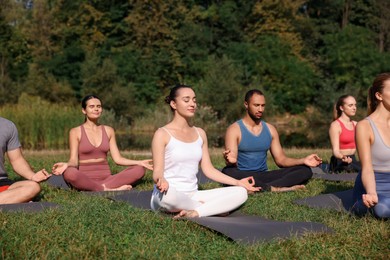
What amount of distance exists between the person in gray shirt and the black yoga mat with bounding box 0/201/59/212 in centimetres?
17

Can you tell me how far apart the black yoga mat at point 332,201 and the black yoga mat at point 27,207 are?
7.72 feet

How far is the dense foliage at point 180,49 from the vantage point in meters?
34.3

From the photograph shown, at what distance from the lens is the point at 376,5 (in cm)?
4131

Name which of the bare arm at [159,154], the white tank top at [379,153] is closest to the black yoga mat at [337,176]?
the white tank top at [379,153]

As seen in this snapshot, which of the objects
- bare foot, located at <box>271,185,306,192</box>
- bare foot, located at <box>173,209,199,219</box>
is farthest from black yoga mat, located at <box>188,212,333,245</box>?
bare foot, located at <box>271,185,306,192</box>

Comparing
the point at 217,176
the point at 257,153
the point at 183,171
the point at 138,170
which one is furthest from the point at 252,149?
the point at 183,171

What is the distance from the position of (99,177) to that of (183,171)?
2358mm

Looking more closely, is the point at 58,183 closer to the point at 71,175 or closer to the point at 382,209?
the point at 71,175

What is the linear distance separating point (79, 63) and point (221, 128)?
1185cm

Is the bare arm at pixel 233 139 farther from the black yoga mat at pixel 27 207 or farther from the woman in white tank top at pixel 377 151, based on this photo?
the black yoga mat at pixel 27 207

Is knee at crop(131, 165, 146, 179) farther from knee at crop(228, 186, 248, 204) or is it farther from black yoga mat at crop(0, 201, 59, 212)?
knee at crop(228, 186, 248, 204)

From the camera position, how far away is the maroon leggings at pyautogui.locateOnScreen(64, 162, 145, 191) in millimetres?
6688

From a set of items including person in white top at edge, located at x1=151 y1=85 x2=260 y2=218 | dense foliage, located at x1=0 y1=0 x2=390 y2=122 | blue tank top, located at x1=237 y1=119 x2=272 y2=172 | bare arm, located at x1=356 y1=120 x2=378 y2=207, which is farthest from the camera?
dense foliage, located at x1=0 y1=0 x2=390 y2=122

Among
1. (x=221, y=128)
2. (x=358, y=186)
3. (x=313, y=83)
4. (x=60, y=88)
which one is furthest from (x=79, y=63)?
(x=358, y=186)
